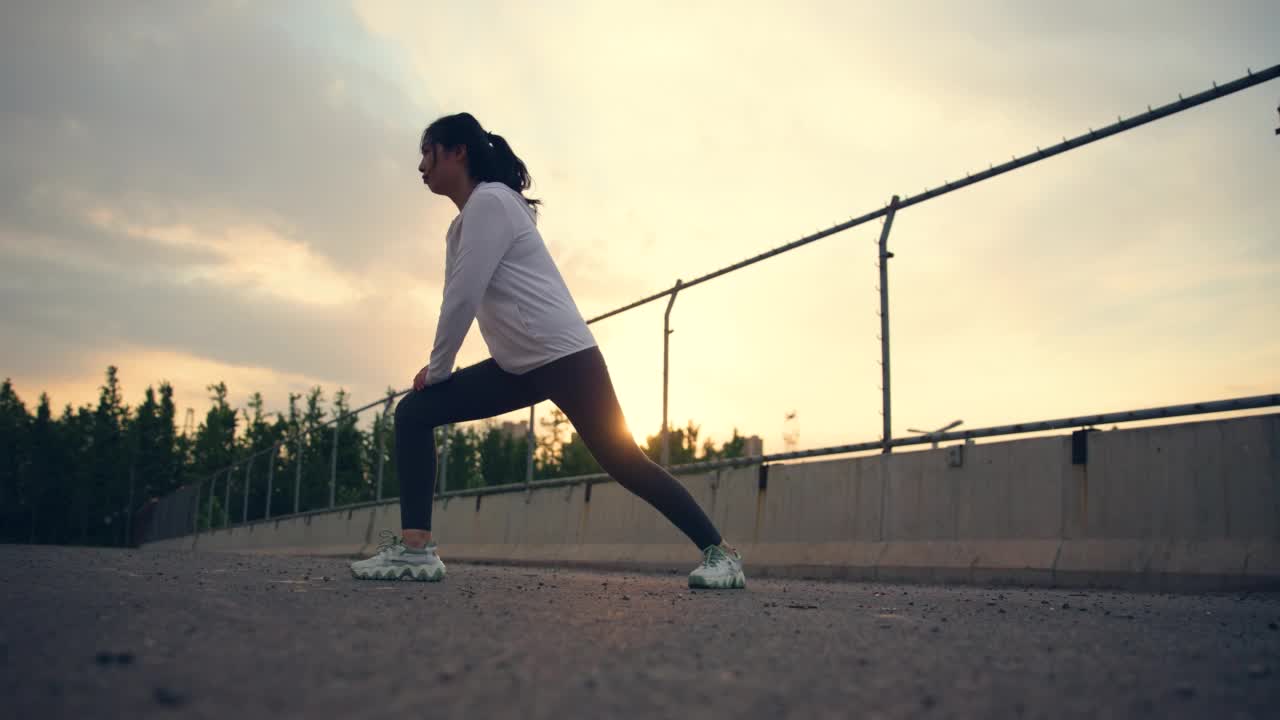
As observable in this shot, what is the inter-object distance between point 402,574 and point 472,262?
142 cm

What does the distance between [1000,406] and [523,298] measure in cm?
296

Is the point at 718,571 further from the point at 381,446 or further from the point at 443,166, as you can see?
the point at 381,446

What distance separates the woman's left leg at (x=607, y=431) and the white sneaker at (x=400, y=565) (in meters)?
0.88

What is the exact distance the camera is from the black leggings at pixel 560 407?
188 inches

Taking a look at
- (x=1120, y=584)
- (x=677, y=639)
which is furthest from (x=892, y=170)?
(x=677, y=639)

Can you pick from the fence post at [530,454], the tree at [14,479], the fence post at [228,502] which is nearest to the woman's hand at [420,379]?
the fence post at [530,454]

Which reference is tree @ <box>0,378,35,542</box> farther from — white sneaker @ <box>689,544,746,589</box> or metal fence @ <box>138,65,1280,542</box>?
white sneaker @ <box>689,544,746,589</box>

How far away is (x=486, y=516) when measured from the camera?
11.7 metres

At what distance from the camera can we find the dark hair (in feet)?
16.6

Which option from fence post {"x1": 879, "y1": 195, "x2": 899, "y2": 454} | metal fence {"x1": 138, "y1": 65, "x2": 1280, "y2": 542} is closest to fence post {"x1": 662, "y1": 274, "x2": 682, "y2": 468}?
metal fence {"x1": 138, "y1": 65, "x2": 1280, "y2": 542}

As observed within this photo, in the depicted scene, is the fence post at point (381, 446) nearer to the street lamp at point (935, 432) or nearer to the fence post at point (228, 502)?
the street lamp at point (935, 432)

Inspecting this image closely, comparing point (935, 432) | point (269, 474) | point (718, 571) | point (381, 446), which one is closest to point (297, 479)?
point (269, 474)

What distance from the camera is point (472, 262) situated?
4695 millimetres

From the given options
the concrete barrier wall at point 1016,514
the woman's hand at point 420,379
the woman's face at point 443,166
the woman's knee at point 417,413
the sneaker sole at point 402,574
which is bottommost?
the sneaker sole at point 402,574
